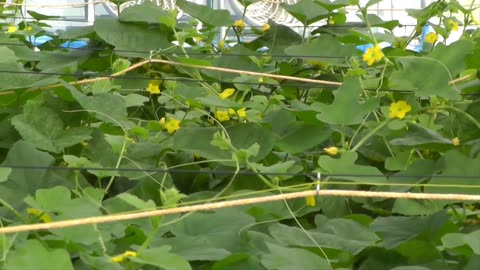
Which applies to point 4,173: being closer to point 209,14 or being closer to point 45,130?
point 45,130

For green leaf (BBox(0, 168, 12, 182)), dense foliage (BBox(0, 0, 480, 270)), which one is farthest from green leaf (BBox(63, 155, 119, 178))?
green leaf (BBox(0, 168, 12, 182))

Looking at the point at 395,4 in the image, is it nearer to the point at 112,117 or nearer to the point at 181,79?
the point at 181,79

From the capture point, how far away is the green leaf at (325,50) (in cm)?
124

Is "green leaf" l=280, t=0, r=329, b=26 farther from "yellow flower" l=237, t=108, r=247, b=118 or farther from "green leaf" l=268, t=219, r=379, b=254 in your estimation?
"green leaf" l=268, t=219, r=379, b=254

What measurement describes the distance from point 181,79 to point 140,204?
23.0 inches

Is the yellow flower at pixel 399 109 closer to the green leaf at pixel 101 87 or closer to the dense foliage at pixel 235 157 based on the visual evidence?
the dense foliage at pixel 235 157

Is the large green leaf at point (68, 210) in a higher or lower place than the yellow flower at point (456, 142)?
higher

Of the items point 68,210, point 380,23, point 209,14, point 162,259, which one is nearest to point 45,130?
point 68,210

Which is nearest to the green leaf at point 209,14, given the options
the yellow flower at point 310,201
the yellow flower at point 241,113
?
the yellow flower at point 241,113

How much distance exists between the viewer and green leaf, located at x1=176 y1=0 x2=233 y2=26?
4.74 feet

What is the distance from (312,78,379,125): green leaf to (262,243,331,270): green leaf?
0.26m

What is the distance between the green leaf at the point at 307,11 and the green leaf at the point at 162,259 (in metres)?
0.85

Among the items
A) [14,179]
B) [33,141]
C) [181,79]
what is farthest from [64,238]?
[181,79]

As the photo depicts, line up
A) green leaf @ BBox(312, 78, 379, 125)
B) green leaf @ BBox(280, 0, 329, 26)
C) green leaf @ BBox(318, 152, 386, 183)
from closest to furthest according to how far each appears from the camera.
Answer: green leaf @ BBox(318, 152, 386, 183), green leaf @ BBox(312, 78, 379, 125), green leaf @ BBox(280, 0, 329, 26)
